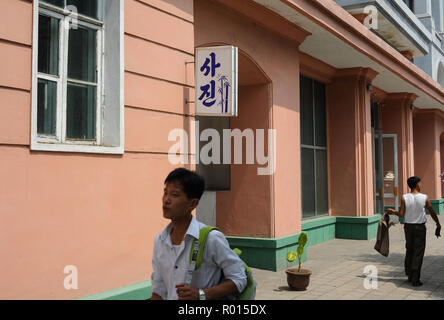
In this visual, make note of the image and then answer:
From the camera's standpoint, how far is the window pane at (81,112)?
15.6 feet

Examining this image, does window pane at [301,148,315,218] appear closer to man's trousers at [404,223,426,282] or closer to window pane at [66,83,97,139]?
man's trousers at [404,223,426,282]

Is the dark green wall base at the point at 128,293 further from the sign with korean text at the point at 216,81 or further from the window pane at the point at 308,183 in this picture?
the window pane at the point at 308,183

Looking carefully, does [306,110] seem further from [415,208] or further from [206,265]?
[206,265]

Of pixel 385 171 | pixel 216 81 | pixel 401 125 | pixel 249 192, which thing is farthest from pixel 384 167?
pixel 216 81

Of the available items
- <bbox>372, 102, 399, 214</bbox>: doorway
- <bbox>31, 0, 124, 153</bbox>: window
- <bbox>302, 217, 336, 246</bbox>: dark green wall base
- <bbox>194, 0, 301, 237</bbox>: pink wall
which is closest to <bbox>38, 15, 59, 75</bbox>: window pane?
<bbox>31, 0, 124, 153</bbox>: window

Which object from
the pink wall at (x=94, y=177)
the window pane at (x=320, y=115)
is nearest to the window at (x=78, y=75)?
the pink wall at (x=94, y=177)

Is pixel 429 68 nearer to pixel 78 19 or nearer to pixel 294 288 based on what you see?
pixel 294 288

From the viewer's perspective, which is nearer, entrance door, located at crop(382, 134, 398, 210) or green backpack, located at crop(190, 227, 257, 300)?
green backpack, located at crop(190, 227, 257, 300)

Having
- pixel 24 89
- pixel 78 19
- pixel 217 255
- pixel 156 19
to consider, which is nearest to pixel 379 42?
pixel 156 19

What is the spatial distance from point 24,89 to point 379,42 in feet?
29.2

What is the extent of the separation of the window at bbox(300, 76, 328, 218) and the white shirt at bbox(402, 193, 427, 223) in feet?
A: 13.0

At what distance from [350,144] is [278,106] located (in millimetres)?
4299

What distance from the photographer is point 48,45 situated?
180 inches

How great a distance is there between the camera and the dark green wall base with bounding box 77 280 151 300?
464 cm
